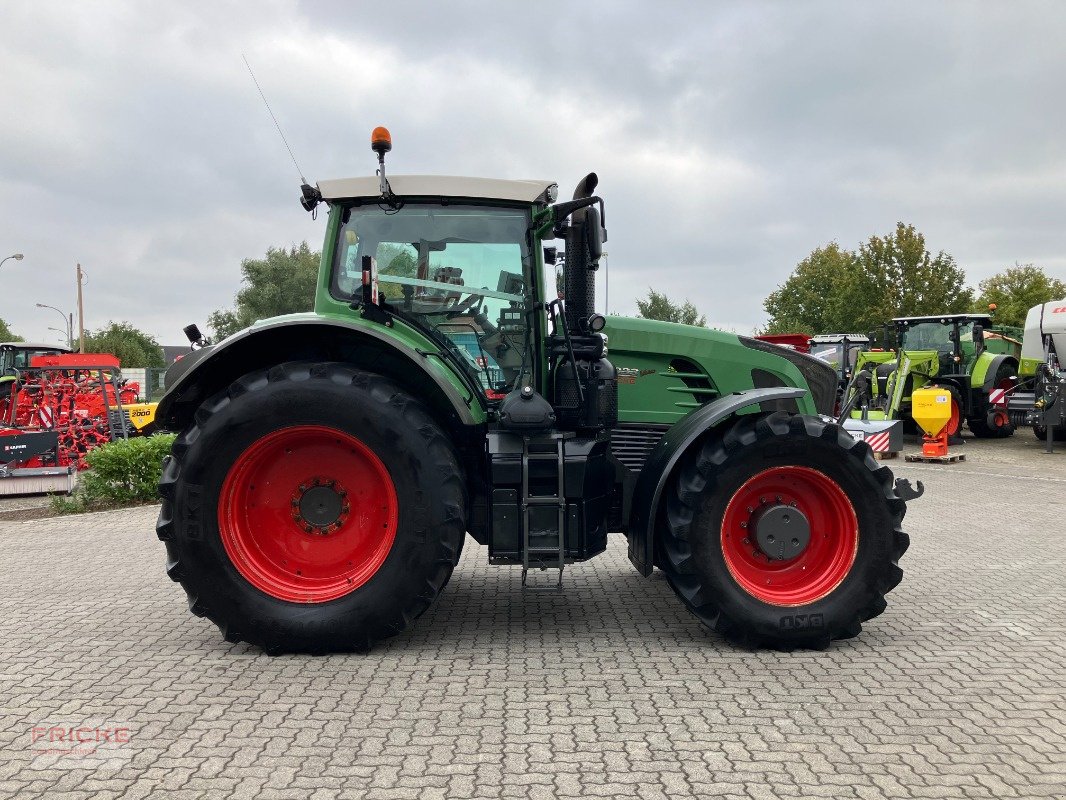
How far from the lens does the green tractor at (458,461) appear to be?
4348 millimetres

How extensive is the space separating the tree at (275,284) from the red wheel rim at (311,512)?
40.6 m

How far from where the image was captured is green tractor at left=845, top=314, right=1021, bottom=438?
18094 mm

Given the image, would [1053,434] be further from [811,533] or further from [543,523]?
[543,523]

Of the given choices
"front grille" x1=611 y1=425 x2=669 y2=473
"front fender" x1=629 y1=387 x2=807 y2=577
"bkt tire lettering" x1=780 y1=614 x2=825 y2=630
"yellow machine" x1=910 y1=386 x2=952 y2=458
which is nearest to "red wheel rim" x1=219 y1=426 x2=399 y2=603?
"front fender" x1=629 y1=387 x2=807 y2=577

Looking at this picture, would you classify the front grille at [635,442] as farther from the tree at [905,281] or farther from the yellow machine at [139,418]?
the tree at [905,281]

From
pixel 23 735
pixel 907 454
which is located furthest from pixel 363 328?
pixel 907 454

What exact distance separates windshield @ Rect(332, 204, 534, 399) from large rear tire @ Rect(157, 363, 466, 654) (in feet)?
1.88

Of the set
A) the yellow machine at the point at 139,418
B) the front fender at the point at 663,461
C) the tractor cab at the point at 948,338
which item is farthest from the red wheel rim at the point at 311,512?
the tractor cab at the point at 948,338

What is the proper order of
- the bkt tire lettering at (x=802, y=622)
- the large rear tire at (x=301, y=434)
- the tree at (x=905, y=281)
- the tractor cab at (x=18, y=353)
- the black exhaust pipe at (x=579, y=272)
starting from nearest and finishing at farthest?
the large rear tire at (x=301, y=434), the bkt tire lettering at (x=802, y=622), the black exhaust pipe at (x=579, y=272), the tractor cab at (x=18, y=353), the tree at (x=905, y=281)

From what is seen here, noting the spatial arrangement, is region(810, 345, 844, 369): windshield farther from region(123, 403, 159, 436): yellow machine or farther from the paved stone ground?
the paved stone ground

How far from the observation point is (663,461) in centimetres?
472

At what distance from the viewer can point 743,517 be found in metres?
4.74

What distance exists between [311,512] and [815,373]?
3.42 metres

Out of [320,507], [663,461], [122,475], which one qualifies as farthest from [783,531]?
[122,475]
